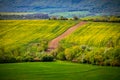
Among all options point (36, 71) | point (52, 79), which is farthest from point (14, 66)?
point (52, 79)

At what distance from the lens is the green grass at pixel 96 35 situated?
13.0 meters

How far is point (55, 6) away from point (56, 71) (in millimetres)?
3166

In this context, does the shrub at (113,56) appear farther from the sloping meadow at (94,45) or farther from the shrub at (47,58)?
the shrub at (47,58)

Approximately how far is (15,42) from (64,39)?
216 centimetres

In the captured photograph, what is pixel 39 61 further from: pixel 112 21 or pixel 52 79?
pixel 112 21

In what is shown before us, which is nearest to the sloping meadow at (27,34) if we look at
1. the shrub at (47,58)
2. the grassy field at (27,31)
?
the grassy field at (27,31)

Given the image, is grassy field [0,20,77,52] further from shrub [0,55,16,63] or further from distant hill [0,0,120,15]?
distant hill [0,0,120,15]

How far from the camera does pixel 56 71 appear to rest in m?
12.5

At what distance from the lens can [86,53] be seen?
1310cm

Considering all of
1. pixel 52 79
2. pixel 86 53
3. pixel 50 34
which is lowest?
pixel 52 79

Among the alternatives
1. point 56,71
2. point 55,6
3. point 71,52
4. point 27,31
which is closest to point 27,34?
point 27,31

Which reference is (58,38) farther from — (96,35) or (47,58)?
(96,35)

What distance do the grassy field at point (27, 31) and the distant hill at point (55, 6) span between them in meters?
0.55

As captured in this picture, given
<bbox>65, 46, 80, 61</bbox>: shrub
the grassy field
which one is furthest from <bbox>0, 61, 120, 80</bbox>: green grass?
the grassy field
